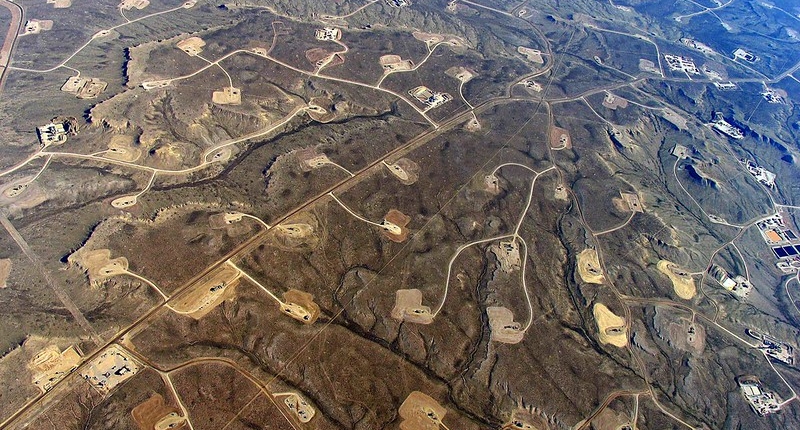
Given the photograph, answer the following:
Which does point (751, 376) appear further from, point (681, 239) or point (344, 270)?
point (344, 270)

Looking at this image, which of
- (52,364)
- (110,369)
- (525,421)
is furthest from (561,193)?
(52,364)

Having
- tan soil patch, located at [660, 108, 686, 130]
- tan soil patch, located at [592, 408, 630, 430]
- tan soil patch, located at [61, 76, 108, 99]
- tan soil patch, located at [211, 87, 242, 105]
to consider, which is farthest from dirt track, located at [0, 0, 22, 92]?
tan soil patch, located at [660, 108, 686, 130]

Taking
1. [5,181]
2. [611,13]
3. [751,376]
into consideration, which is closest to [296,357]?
[5,181]

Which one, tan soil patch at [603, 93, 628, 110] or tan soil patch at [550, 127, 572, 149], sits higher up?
tan soil patch at [550, 127, 572, 149]

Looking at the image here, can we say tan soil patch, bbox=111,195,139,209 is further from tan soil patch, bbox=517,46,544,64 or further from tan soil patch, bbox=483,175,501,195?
tan soil patch, bbox=517,46,544,64

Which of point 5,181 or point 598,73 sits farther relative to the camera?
point 598,73
